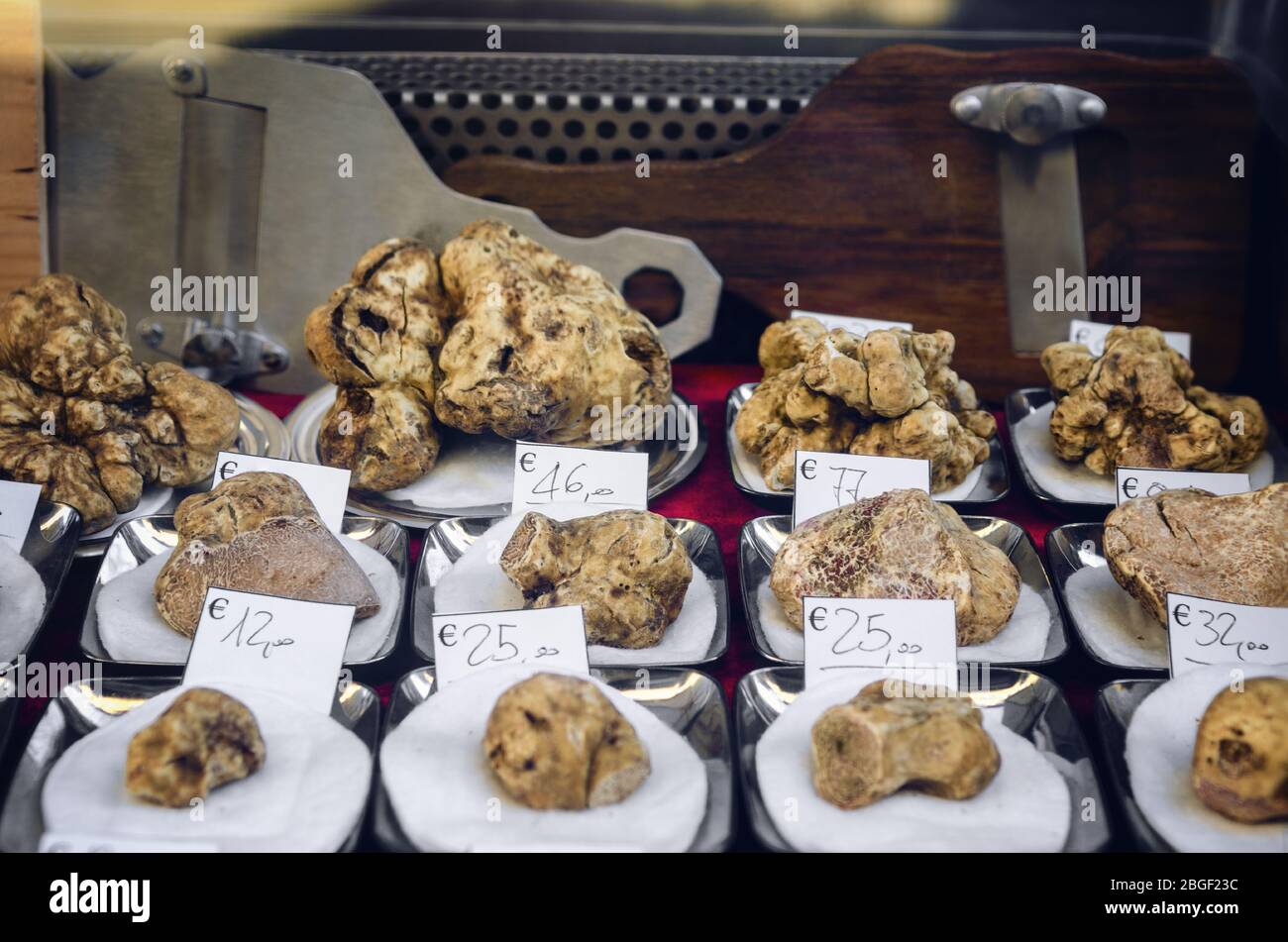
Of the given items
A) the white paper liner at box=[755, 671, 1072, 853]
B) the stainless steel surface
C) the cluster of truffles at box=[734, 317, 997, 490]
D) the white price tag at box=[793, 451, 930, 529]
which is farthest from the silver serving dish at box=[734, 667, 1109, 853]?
the stainless steel surface

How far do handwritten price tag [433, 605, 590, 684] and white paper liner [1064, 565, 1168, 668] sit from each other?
70 centimetres

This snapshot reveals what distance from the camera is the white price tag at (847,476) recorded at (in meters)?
1.77

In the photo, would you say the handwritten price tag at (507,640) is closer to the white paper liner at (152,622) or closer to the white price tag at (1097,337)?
the white paper liner at (152,622)

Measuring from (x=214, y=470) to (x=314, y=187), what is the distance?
66 centimetres

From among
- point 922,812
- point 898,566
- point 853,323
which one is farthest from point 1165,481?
point 922,812

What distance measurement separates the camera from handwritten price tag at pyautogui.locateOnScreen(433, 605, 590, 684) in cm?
143

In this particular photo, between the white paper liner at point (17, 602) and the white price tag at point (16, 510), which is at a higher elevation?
the white price tag at point (16, 510)

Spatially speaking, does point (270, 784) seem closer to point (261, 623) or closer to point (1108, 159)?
point (261, 623)

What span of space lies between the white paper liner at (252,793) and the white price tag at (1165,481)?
1188 millimetres

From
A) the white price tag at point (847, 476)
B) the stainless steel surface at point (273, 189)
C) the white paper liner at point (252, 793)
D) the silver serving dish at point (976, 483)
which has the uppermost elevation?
the stainless steel surface at point (273, 189)

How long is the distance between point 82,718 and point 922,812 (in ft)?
3.21

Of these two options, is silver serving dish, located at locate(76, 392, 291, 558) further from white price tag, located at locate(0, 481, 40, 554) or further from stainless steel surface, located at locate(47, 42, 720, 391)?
stainless steel surface, located at locate(47, 42, 720, 391)

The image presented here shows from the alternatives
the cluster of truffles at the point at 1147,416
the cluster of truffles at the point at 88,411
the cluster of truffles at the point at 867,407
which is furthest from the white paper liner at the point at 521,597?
the cluster of truffles at the point at 1147,416
